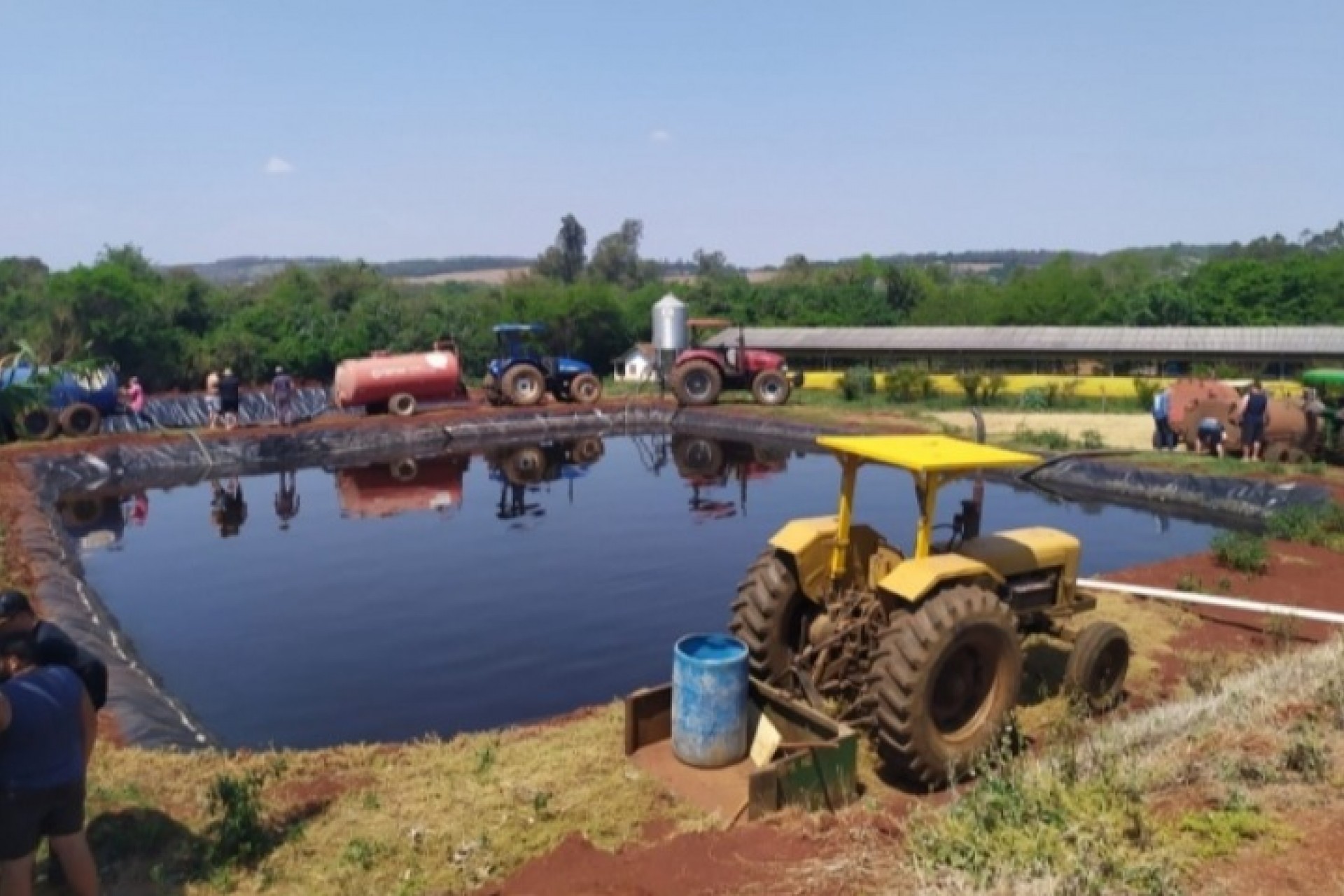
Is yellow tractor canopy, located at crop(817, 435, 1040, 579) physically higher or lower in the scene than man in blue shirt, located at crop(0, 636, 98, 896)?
higher

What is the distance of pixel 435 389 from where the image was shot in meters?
25.7

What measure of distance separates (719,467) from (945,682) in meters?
14.0

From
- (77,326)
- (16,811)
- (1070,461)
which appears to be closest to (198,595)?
(16,811)

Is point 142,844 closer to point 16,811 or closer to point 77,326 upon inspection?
point 16,811

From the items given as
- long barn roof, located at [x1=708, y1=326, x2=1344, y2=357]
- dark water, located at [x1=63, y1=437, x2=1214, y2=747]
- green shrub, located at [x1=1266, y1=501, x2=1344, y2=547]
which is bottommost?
dark water, located at [x1=63, y1=437, x2=1214, y2=747]

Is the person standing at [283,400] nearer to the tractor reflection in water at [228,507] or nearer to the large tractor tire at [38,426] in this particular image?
the tractor reflection in water at [228,507]

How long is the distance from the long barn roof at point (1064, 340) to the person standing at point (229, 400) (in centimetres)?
1877

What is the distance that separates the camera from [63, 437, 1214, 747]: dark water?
28.5 ft

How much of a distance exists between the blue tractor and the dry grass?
19650mm

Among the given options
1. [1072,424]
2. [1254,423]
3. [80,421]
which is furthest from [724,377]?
[80,421]

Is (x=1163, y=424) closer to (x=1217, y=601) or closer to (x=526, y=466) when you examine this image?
(x=1217, y=601)

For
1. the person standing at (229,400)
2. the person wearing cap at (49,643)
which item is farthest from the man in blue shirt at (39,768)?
the person standing at (229,400)

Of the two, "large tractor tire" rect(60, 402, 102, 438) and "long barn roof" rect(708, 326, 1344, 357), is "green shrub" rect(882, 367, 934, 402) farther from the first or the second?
"large tractor tire" rect(60, 402, 102, 438)

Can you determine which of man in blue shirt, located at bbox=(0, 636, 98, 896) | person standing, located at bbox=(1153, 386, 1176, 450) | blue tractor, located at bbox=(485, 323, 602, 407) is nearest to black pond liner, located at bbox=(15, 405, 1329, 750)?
blue tractor, located at bbox=(485, 323, 602, 407)
